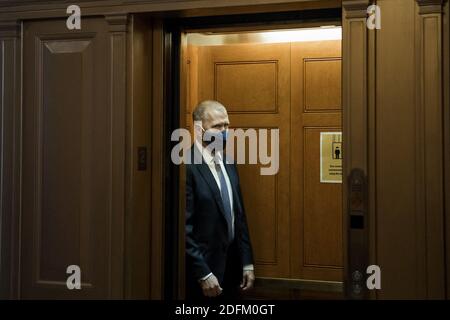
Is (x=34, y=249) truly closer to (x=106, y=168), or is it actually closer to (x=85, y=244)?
(x=85, y=244)

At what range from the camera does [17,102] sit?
230 cm

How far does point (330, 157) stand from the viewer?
3.04 m

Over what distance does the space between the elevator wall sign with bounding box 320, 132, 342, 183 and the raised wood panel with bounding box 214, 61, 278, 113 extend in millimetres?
333

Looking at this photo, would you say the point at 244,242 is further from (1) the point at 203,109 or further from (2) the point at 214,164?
(1) the point at 203,109

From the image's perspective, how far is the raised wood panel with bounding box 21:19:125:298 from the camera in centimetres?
221

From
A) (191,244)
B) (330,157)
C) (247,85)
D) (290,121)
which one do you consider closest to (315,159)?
(330,157)

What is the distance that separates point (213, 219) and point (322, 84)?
99cm

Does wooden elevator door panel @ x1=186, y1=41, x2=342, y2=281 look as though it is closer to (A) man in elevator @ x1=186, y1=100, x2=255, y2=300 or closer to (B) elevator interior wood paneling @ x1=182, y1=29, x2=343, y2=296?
(B) elevator interior wood paneling @ x1=182, y1=29, x2=343, y2=296

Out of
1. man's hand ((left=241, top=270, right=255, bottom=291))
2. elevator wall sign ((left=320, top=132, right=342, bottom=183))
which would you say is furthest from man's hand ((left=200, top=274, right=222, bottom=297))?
elevator wall sign ((left=320, top=132, right=342, bottom=183))

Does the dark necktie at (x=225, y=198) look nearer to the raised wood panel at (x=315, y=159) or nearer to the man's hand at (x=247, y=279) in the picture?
the man's hand at (x=247, y=279)

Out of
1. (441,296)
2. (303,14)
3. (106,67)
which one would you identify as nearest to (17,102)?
(106,67)

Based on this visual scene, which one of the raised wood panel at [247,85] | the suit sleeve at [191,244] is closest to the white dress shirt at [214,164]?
the suit sleeve at [191,244]

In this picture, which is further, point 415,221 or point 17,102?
point 17,102

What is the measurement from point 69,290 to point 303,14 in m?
1.46
